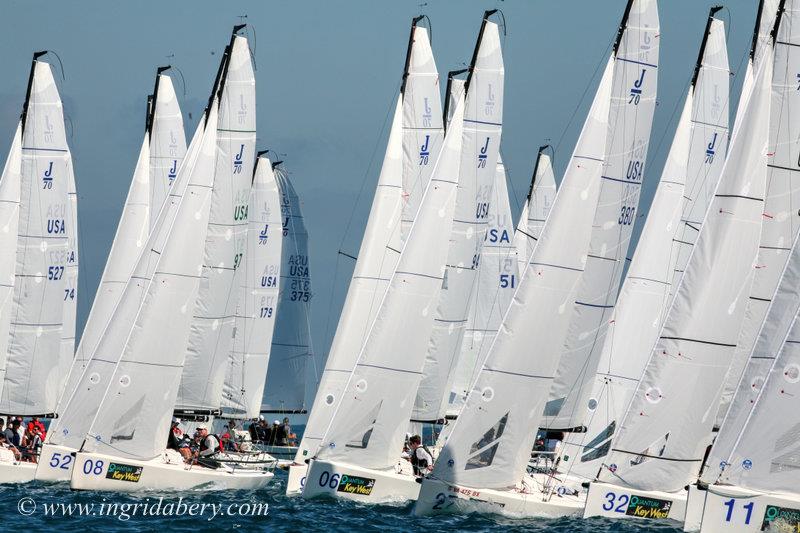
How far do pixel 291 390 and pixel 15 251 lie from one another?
12.4 meters

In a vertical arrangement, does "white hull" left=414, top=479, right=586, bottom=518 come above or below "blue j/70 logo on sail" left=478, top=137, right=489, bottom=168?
below

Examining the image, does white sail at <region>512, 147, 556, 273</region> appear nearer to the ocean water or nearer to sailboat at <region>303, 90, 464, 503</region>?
sailboat at <region>303, 90, 464, 503</region>

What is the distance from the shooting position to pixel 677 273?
32.8 meters

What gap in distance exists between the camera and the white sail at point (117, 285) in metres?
29.2

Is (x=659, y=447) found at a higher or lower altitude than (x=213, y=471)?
higher

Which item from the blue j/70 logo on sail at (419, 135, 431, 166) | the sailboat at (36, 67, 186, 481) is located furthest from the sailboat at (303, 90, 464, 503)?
the sailboat at (36, 67, 186, 481)

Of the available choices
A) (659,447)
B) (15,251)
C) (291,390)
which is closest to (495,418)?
(659,447)

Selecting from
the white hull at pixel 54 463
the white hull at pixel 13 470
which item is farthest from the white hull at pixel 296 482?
the white hull at pixel 13 470

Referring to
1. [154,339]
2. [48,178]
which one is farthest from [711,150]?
[48,178]

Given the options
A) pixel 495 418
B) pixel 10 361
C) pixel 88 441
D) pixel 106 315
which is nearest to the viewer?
pixel 495 418

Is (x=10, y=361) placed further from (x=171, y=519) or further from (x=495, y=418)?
(x=495, y=418)

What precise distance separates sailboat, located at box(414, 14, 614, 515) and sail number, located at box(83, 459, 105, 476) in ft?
20.1

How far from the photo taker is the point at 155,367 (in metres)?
28.8

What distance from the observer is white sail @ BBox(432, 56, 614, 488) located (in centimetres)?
2605
